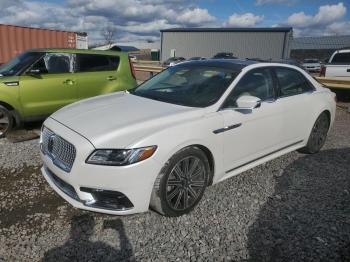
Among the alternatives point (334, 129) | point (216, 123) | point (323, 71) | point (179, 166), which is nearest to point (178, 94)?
point (216, 123)

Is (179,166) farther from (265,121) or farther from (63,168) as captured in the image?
(265,121)

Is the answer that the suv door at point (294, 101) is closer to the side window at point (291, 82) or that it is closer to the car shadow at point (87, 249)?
the side window at point (291, 82)

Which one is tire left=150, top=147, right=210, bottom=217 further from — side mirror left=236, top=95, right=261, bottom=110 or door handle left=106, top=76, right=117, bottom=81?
door handle left=106, top=76, right=117, bottom=81

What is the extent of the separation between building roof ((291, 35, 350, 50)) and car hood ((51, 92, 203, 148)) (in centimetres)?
5364

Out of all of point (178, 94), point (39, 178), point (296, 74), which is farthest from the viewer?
point (296, 74)

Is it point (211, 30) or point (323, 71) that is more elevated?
point (211, 30)

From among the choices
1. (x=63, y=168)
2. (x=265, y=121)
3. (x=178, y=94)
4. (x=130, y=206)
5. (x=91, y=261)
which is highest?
(x=178, y=94)

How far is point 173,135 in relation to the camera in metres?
3.13

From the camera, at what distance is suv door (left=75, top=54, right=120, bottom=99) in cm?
671

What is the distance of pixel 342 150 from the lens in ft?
19.0

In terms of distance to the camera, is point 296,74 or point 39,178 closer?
point 39,178

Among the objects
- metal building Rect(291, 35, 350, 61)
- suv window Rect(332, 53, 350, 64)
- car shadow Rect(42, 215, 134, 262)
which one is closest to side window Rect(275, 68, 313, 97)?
car shadow Rect(42, 215, 134, 262)

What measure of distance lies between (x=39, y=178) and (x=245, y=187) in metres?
2.67

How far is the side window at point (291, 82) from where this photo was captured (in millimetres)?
4551
